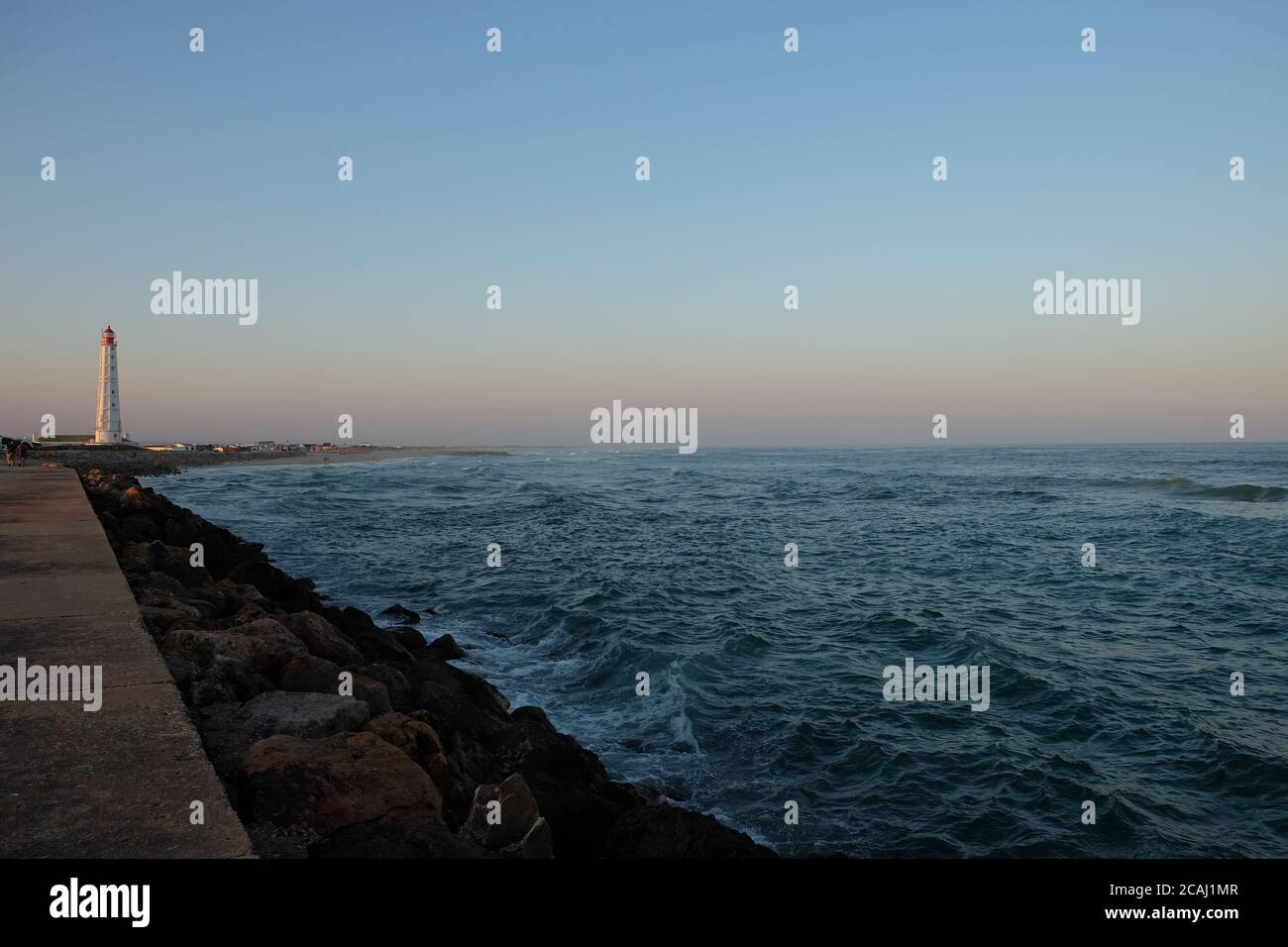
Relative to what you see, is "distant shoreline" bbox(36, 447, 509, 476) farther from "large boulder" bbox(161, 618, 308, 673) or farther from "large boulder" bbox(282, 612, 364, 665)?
"large boulder" bbox(161, 618, 308, 673)

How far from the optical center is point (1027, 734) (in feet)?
29.2

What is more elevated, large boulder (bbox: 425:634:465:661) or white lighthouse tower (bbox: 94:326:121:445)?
white lighthouse tower (bbox: 94:326:121:445)

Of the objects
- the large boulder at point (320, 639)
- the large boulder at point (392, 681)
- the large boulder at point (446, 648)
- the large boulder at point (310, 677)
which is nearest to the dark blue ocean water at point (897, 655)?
the large boulder at point (446, 648)

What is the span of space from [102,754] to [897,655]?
1077 cm

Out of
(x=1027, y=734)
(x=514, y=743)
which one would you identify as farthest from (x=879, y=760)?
(x=514, y=743)

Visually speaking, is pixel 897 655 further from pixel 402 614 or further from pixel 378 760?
pixel 378 760

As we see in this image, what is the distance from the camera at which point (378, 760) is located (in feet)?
15.4

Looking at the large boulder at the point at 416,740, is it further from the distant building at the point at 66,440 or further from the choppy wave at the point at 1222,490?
the distant building at the point at 66,440

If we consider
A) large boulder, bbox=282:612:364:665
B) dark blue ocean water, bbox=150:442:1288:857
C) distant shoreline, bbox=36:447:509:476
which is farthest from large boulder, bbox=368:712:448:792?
distant shoreline, bbox=36:447:509:476

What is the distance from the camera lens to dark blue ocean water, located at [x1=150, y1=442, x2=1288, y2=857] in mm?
7285

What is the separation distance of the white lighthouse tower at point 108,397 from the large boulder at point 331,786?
77183 mm

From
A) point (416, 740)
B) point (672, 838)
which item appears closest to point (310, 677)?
point (416, 740)

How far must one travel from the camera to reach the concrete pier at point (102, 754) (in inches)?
126

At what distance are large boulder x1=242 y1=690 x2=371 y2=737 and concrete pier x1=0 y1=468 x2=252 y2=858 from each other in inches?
24.3
